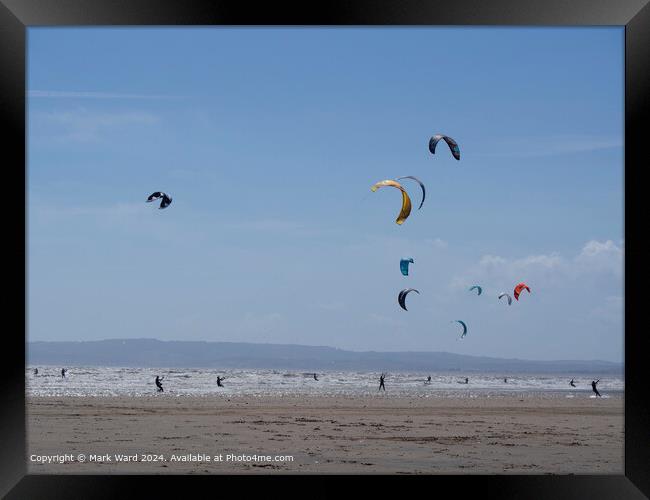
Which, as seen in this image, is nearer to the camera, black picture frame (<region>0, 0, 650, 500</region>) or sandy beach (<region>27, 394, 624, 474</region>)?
black picture frame (<region>0, 0, 650, 500</region>)

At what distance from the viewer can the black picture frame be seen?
13.3ft

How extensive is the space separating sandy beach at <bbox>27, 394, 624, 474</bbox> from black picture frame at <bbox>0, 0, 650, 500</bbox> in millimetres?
2484

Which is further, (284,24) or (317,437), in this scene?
(317,437)

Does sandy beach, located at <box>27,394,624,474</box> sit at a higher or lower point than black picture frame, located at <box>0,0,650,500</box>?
lower

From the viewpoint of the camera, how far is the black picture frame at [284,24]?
406 centimetres

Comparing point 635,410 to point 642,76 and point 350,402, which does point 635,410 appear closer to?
point 642,76

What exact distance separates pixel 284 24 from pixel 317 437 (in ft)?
21.1

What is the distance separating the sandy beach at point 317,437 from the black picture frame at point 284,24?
2484 mm

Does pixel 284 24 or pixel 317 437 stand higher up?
pixel 284 24

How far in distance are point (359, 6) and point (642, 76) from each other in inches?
56.6

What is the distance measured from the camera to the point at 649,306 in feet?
13.2

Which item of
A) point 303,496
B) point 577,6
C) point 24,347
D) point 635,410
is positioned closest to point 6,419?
point 24,347

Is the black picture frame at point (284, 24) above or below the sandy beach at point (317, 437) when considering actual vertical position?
above

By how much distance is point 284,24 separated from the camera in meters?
4.18
